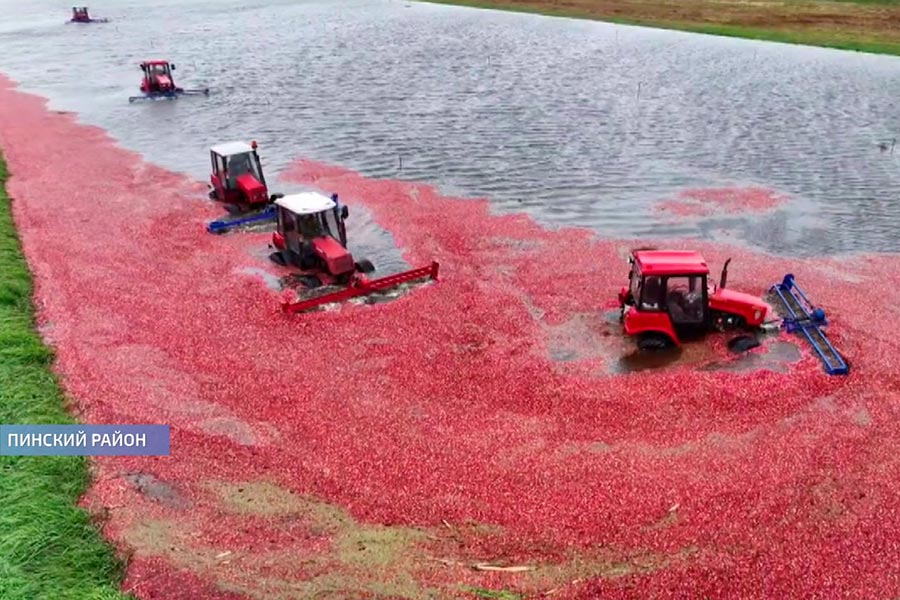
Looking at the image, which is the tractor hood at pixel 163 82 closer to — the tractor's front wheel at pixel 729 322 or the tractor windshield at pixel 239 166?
the tractor windshield at pixel 239 166

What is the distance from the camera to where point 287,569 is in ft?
36.6

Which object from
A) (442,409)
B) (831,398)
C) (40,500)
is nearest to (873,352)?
(831,398)

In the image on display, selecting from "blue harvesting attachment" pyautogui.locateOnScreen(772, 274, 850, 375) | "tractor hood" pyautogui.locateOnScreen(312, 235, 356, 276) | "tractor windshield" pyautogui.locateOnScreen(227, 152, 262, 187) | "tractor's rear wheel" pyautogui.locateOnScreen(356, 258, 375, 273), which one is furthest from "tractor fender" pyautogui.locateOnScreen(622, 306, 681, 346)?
"tractor windshield" pyautogui.locateOnScreen(227, 152, 262, 187)

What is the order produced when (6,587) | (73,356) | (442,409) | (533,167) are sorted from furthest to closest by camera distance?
(533,167)
(73,356)
(442,409)
(6,587)

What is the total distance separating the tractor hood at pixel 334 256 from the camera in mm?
21391

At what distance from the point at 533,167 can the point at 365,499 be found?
22576mm

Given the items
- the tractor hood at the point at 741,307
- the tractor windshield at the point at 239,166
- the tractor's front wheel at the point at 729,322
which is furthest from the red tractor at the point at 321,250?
the tractor's front wheel at the point at 729,322

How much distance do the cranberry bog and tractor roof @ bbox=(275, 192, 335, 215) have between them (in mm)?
2176

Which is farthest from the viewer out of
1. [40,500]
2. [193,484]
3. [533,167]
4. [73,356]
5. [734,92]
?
[734,92]

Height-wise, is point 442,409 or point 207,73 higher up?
point 207,73

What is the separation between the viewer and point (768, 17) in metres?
67.6

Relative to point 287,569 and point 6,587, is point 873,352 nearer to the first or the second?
point 287,569

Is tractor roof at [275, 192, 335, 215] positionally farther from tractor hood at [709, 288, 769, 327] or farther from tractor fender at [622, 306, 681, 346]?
tractor hood at [709, 288, 769, 327]

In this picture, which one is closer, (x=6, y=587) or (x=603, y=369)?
(x=6, y=587)
